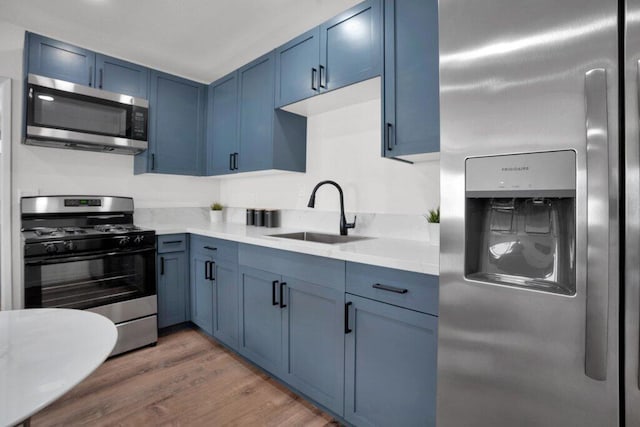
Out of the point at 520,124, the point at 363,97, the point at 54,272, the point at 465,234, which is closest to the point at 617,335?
the point at 465,234

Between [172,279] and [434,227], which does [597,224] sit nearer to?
[434,227]

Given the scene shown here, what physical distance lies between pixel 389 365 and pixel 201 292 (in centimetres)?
184

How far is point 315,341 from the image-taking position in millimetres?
1716

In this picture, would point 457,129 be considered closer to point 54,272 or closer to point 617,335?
point 617,335

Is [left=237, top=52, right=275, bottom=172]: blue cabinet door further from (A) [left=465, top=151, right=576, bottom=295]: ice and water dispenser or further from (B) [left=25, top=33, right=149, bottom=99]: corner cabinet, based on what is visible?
(A) [left=465, top=151, right=576, bottom=295]: ice and water dispenser

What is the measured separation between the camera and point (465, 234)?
1042 millimetres

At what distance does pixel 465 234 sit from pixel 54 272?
253 centimetres

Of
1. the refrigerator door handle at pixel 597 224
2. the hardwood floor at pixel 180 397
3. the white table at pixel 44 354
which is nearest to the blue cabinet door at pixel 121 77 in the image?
the hardwood floor at pixel 180 397

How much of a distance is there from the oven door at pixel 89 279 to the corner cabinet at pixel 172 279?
11cm

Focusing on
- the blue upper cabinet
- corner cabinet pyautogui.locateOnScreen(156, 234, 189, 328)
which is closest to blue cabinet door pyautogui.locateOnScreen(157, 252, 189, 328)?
corner cabinet pyautogui.locateOnScreen(156, 234, 189, 328)

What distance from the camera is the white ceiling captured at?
2166mm

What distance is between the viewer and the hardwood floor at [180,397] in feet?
5.61

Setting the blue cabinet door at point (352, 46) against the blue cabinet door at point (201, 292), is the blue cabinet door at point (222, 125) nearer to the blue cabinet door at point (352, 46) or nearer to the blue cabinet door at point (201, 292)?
the blue cabinet door at point (201, 292)

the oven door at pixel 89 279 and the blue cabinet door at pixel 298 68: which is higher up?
the blue cabinet door at pixel 298 68
